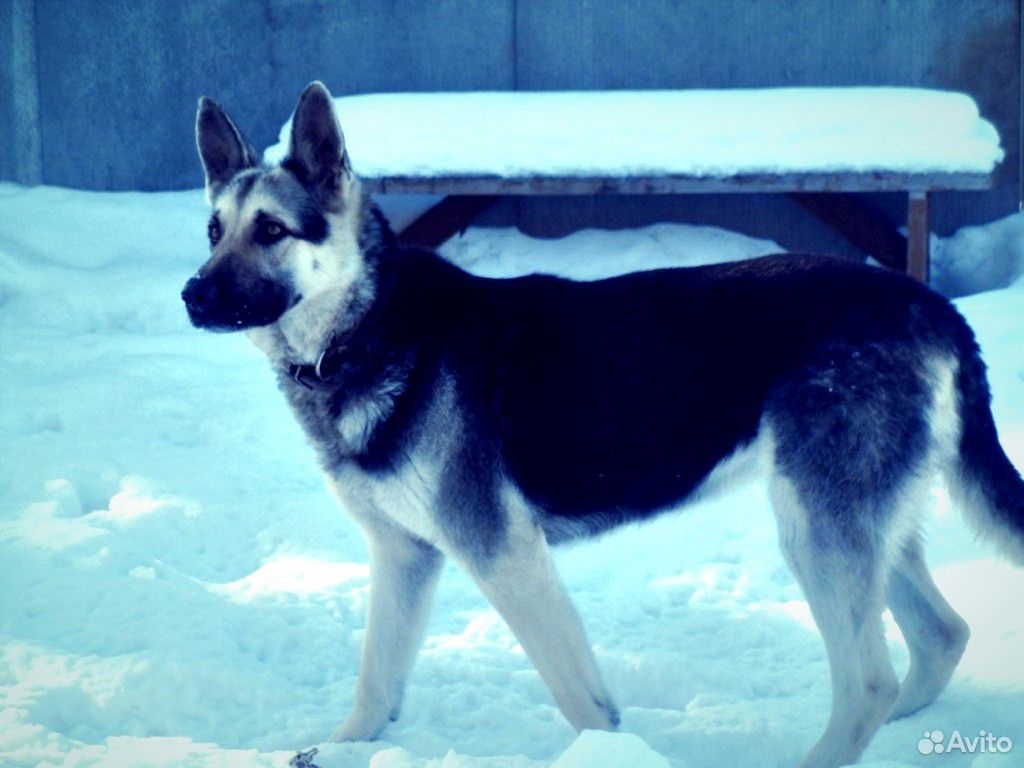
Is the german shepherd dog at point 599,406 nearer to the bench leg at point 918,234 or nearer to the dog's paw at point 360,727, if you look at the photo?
the dog's paw at point 360,727

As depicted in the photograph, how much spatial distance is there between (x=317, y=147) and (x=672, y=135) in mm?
3956

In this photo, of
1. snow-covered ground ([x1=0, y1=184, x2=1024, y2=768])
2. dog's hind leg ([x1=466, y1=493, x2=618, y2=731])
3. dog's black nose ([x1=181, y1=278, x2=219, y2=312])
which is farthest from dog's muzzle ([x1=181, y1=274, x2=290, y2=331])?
snow-covered ground ([x1=0, y1=184, x2=1024, y2=768])

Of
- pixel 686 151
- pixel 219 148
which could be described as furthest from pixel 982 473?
pixel 686 151

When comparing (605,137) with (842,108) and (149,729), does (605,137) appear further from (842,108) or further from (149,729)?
(149,729)

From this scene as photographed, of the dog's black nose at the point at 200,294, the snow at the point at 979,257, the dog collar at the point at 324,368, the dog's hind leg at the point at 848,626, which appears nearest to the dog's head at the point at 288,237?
the dog's black nose at the point at 200,294

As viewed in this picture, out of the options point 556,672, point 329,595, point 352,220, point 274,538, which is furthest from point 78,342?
point 556,672

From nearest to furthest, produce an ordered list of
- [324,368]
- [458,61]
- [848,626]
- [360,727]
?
[848,626] → [324,368] → [360,727] → [458,61]

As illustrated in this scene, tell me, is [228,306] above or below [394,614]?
above

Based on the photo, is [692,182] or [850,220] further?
[850,220]

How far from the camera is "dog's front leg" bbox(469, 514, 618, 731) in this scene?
9.68 ft

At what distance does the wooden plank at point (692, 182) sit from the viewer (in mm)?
6492

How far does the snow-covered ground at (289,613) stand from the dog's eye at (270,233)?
1.27 m

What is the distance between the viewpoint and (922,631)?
Result: 3.20 m

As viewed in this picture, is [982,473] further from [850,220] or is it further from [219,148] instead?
[850,220]
